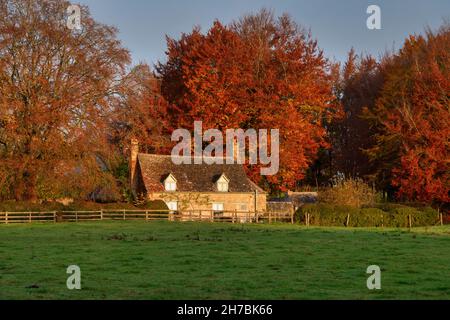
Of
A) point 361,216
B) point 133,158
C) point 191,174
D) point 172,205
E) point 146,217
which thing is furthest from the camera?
point 133,158

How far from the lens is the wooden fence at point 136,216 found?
173 ft

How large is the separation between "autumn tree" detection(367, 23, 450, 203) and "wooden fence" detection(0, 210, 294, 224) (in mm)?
10504

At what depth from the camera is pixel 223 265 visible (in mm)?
24031

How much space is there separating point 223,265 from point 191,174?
41068mm

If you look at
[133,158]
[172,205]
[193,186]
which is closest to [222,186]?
[193,186]

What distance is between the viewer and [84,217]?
2143 inches

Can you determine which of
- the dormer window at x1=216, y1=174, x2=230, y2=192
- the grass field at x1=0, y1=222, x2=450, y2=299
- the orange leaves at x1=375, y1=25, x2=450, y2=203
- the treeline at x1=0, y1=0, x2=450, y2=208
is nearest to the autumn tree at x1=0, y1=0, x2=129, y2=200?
the treeline at x1=0, y1=0, x2=450, y2=208

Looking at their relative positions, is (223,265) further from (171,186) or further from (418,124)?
(171,186)

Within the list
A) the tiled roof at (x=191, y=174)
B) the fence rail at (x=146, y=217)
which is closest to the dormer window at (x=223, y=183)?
the tiled roof at (x=191, y=174)

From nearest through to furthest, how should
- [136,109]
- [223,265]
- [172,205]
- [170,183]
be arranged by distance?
1. [223,265]
2. [136,109]
3. [172,205]
4. [170,183]

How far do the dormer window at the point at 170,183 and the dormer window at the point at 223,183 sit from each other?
12.5 feet

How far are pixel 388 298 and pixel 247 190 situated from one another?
153ft

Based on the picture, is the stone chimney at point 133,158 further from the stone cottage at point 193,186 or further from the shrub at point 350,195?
the shrub at point 350,195

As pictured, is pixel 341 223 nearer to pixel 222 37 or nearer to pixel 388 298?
pixel 222 37
